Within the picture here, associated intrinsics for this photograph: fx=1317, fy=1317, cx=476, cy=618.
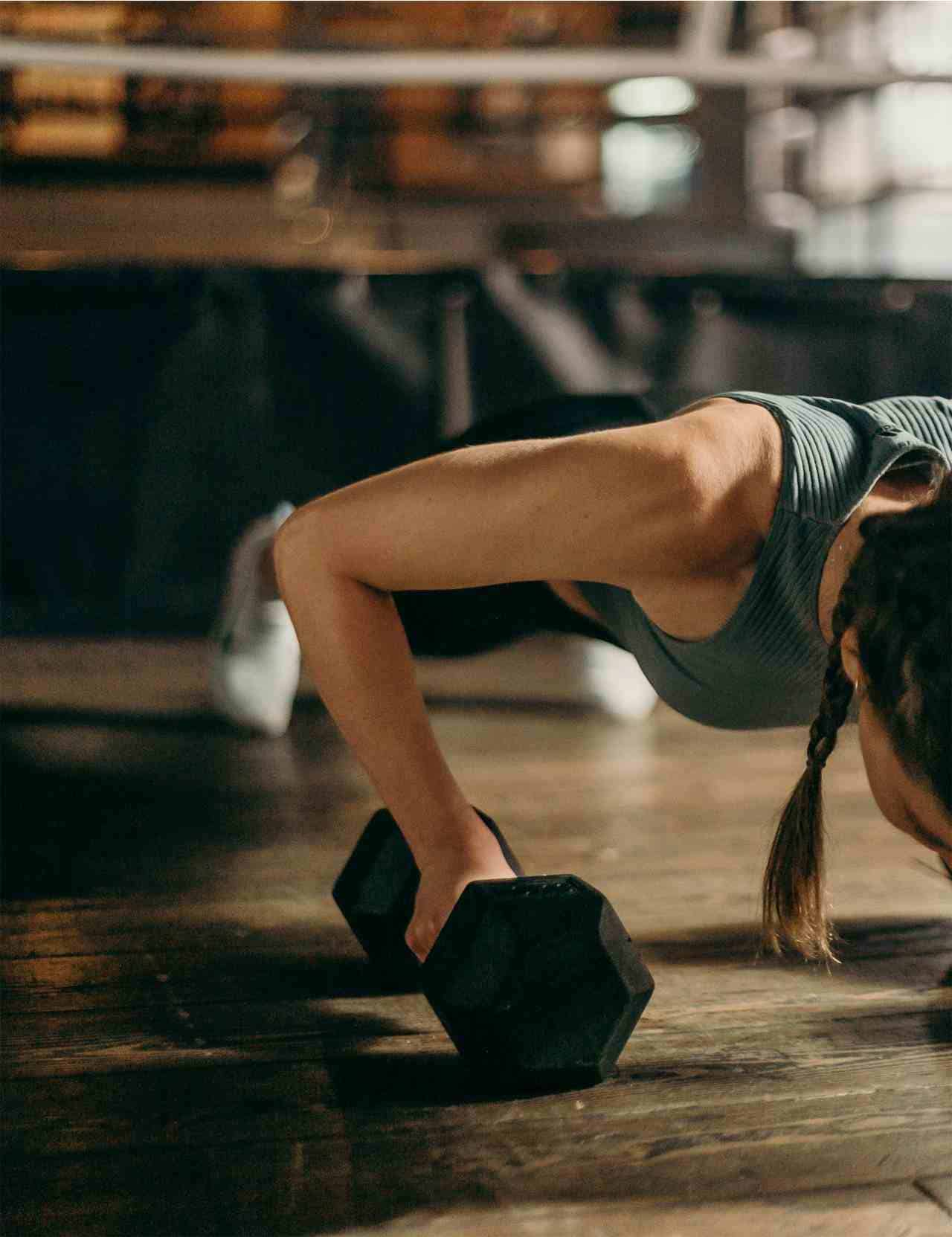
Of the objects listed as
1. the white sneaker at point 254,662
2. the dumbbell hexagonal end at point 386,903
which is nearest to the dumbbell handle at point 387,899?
the dumbbell hexagonal end at point 386,903

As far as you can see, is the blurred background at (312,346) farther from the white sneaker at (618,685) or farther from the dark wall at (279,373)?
the white sneaker at (618,685)

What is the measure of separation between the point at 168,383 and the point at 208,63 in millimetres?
620

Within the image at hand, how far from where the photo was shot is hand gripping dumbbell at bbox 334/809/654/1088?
85 centimetres

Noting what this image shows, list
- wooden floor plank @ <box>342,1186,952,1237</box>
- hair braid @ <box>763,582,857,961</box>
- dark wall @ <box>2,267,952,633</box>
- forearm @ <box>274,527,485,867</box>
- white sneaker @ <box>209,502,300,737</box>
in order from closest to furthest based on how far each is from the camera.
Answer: wooden floor plank @ <box>342,1186,952,1237</box> → hair braid @ <box>763,582,857,961</box> → forearm @ <box>274,527,485,867</box> → white sneaker @ <box>209,502,300,737</box> → dark wall @ <box>2,267,952,633</box>

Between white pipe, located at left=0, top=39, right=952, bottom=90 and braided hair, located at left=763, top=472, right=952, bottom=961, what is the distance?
1.47 m

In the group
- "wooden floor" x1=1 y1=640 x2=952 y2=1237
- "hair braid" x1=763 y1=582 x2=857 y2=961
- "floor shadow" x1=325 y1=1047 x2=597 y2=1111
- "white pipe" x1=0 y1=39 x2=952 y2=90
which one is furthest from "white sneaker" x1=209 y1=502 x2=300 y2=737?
"hair braid" x1=763 y1=582 x2=857 y2=961

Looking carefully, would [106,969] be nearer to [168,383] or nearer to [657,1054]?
[657,1054]

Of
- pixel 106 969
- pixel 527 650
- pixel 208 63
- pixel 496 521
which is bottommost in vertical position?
pixel 527 650

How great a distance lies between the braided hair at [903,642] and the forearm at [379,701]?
268mm

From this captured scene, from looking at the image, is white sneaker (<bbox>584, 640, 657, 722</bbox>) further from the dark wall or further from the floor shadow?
the floor shadow

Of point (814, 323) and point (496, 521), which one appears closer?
point (496, 521)

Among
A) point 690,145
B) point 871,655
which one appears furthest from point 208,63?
point 690,145

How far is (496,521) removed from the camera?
872 millimetres

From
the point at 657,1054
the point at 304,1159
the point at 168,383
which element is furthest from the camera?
the point at 168,383
